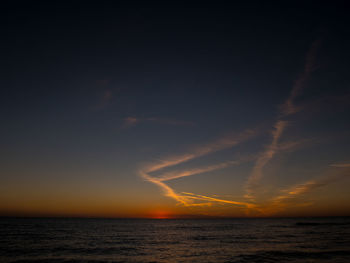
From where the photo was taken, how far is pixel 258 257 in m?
24.7

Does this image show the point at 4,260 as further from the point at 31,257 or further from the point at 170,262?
the point at 170,262

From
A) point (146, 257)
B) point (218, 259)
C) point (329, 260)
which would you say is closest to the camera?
point (329, 260)

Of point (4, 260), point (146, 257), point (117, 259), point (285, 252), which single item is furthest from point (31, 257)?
point (285, 252)

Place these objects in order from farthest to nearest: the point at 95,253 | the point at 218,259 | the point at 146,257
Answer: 1. the point at 95,253
2. the point at 146,257
3. the point at 218,259

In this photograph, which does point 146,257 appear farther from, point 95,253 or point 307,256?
point 307,256

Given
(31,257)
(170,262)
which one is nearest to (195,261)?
(170,262)

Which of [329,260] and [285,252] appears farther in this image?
[285,252]

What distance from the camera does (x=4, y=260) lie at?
23188 mm

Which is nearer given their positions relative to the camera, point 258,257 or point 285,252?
point 258,257

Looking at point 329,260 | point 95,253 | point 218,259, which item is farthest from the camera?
point 95,253

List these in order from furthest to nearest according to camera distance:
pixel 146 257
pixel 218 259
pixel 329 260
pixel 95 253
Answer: pixel 95 253, pixel 146 257, pixel 218 259, pixel 329 260

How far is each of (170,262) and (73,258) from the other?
10.8m

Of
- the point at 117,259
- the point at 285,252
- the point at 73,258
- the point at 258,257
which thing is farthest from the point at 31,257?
the point at 285,252

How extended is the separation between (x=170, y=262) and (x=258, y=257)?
31.4 ft
